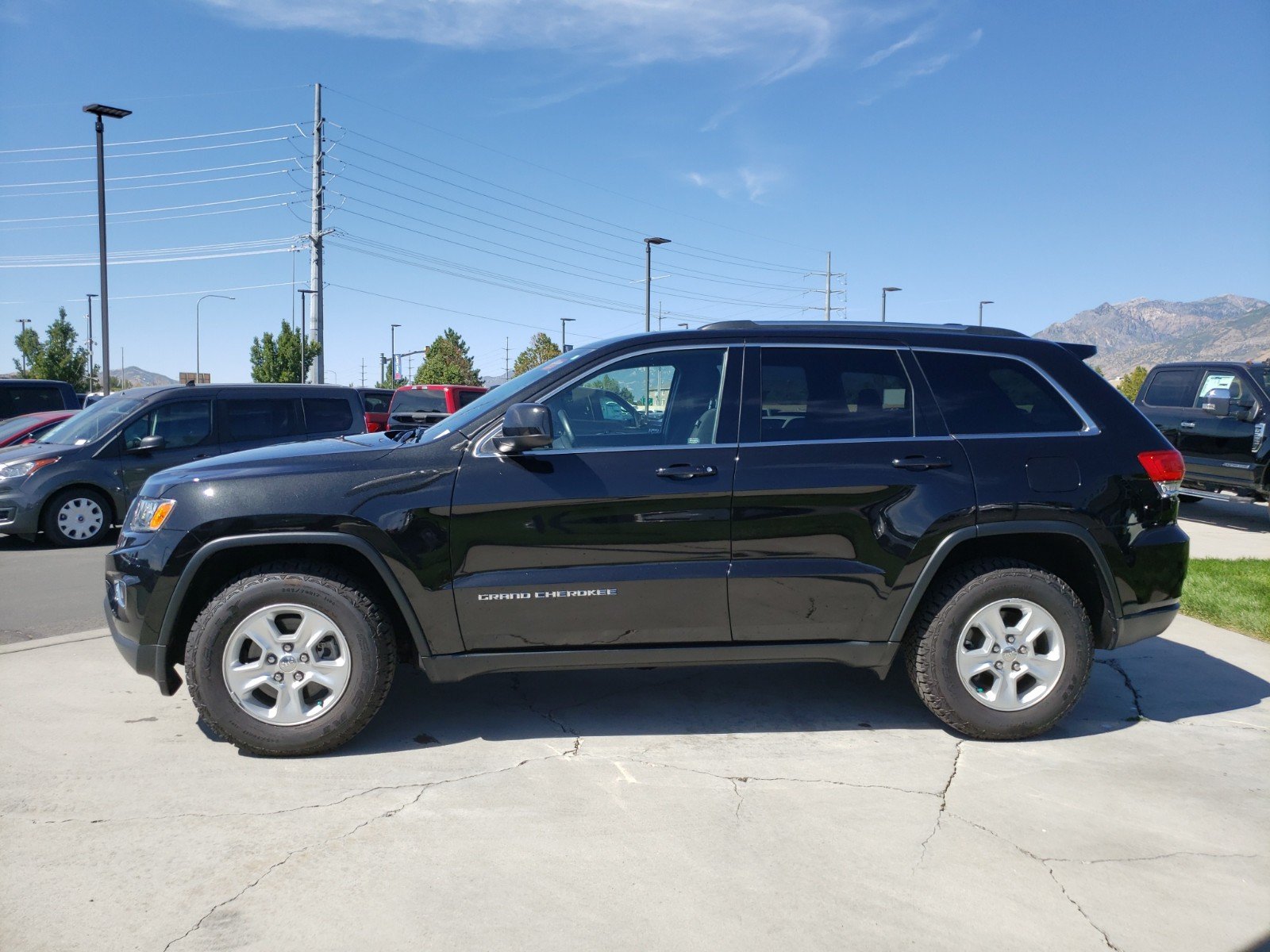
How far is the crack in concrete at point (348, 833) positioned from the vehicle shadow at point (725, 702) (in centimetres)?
36

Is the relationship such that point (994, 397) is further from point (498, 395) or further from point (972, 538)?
point (498, 395)

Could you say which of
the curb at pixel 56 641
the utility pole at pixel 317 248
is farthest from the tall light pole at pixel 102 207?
the curb at pixel 56 641

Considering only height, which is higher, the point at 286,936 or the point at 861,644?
the point at 861,644

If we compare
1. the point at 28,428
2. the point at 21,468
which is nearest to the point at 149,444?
the point at 21,468

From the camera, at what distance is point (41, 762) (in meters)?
4.02

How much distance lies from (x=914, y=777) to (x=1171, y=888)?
1.03 meters

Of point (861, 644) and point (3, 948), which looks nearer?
point (3, 948)

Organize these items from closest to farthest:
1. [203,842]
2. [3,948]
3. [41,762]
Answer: [3,948]
[203,842]
[41,762]

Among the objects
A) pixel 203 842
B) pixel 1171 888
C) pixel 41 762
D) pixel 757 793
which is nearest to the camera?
pixel 1171 888

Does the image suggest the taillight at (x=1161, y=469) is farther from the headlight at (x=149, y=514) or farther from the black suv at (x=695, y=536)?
the headlight at (x=149, y=514)

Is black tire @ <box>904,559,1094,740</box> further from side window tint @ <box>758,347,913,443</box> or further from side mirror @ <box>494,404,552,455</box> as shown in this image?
side mirror @ <box>494,404,552,455</box>

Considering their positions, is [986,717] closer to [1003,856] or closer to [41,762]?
[1003,856]

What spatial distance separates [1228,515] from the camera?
44.1ft

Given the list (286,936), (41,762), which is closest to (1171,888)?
(286,936)
